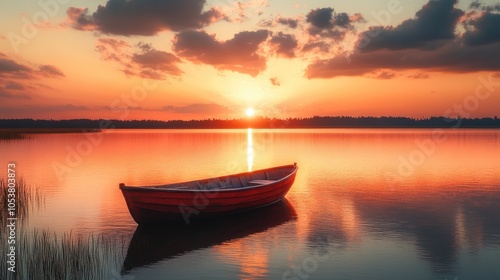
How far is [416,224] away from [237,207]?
8.23 metres

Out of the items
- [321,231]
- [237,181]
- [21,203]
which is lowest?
[321,231]

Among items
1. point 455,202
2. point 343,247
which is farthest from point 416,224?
point 455,202

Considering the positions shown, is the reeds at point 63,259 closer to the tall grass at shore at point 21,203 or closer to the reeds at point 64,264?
the reeds at point 64,264

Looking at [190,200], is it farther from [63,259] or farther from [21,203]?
[21,203]

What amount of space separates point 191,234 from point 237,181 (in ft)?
23.5

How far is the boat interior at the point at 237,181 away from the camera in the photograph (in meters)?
21.3

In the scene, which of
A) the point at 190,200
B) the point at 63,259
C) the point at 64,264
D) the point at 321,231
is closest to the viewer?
the point at 64,264

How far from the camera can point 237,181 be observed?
25.0 metres

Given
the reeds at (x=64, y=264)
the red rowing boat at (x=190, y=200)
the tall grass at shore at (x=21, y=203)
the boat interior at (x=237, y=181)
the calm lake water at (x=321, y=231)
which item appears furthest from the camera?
the boat interior at (x=237, y=181)

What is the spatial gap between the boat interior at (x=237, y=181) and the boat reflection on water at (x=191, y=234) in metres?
2.10

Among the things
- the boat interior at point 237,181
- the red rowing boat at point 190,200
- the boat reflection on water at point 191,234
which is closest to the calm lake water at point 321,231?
the boat reflection on water at point 191,234

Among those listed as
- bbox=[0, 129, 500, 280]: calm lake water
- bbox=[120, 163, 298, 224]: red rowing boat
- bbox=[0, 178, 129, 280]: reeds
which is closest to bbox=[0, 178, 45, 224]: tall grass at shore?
bbox=[0, 129, 500, 280]: calm lake water

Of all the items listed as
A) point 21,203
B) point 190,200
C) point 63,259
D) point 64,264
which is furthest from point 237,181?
point 64,264

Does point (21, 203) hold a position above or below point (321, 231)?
above
